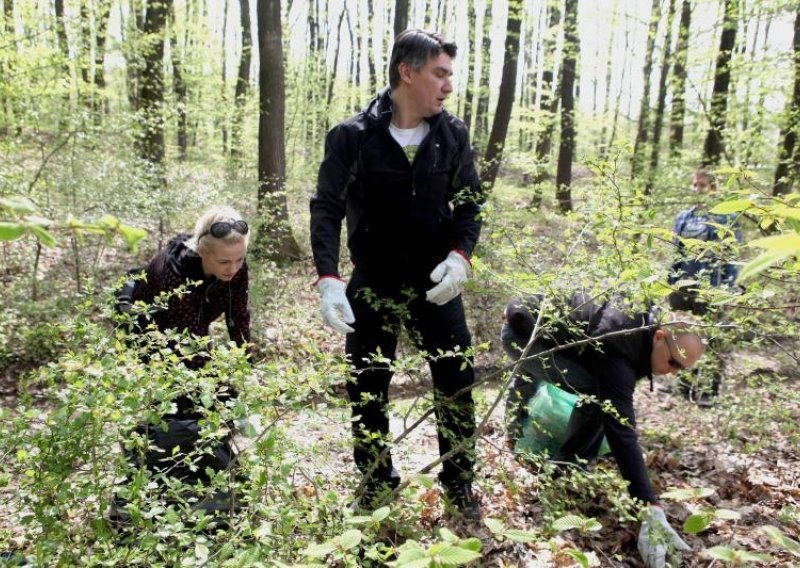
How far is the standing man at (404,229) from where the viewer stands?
2.48m

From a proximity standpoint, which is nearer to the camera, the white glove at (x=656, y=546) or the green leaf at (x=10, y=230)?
the green leaf at (x=10, y=230)

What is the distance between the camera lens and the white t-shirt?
2.57 metres

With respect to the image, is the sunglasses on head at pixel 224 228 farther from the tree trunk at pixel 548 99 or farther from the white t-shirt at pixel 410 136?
the tree trunk at pixel 548 99

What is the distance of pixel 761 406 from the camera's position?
356 centimetres

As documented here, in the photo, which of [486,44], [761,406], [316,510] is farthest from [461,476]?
[486,44]

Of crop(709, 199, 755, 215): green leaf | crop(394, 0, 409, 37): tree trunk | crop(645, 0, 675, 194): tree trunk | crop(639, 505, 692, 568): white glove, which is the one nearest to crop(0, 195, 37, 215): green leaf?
crop(709, 199, 755, 215): green leaf

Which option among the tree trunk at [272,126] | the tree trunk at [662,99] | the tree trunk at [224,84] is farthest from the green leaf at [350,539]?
the tree trunk at [224,84]

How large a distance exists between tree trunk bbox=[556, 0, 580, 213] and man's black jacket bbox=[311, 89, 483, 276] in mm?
9065

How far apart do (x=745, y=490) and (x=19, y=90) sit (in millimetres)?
7923

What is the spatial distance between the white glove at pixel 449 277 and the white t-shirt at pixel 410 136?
0.54 m

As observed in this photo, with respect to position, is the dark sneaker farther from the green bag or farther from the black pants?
the green bag

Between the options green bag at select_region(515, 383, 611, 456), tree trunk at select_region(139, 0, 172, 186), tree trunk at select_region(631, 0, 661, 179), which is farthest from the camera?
tree trunk at select_region(631, 0, 661, 179)

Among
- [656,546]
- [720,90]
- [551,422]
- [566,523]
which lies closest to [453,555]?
[566,523]

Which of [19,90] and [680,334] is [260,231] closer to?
[19,90]
